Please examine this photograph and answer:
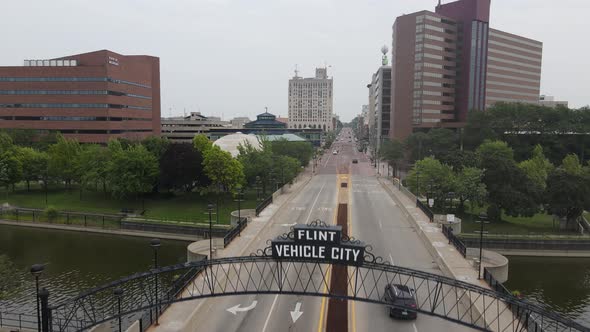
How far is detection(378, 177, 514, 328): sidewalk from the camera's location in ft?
72.5

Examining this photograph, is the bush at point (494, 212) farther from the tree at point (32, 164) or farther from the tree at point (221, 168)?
the tree at point (32, 164)

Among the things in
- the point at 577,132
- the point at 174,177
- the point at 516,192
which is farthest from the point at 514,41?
the point at 174,177

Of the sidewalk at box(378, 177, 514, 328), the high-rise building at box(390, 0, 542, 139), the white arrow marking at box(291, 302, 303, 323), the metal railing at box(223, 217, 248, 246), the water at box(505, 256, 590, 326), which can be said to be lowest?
the water at box(505, 256, 590, 326)

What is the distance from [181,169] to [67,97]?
2234 inches

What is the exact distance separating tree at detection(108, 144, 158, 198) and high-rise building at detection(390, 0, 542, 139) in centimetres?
7876

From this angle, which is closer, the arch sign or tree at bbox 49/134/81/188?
the arch sign

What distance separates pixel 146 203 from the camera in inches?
2229

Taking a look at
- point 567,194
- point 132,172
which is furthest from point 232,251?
point 567,194

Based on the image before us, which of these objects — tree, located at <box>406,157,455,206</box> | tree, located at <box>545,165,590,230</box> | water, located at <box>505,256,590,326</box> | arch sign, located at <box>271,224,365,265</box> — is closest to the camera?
arch sign, located at <box>271,224,365,265</box>

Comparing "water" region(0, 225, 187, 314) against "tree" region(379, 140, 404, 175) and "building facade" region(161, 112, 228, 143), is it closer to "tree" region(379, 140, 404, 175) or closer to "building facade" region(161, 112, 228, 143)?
"tree" region(379, 140, 404, 175)

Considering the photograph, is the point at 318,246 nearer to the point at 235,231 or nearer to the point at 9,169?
the point at 235,231

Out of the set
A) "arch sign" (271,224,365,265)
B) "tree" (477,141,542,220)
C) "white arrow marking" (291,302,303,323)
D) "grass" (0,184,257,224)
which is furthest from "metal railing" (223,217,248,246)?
"tree" (477,141,542,220)

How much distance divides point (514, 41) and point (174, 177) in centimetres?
11713

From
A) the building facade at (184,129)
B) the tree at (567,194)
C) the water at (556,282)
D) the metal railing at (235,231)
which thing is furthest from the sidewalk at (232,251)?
the building facade at (184,129)
